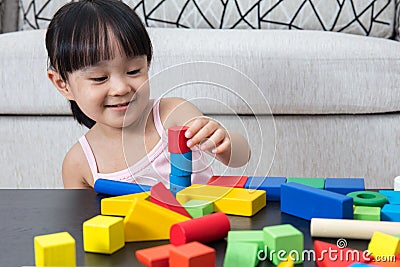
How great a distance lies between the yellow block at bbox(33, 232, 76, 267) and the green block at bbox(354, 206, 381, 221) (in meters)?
0.31

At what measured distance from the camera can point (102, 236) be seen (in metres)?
0.67

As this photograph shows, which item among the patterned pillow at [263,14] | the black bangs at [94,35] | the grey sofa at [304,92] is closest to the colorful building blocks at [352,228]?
the black bangs at [94,35]

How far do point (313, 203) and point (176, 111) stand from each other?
0.29 m

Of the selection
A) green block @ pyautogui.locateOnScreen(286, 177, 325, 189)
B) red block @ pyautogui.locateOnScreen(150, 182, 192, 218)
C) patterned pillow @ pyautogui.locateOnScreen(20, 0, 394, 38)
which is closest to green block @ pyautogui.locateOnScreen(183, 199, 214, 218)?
red block @ pyautogui.locateOnScreen(150, 182, 192, 218)

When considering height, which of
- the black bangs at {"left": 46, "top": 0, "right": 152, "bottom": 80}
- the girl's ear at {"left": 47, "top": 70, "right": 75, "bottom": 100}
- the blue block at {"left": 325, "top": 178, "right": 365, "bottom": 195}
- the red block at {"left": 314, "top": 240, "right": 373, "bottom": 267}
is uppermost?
the black bangs at {"left": 46, "top": 0, "right": 152, "bottom": 80}

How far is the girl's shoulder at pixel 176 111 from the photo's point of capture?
91cm

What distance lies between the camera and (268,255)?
0.64m

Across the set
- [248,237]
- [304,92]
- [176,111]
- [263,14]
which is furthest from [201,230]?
[263,14]

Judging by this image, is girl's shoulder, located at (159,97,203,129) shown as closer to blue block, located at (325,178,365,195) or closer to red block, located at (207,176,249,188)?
red block, located at (207,176,249,188)

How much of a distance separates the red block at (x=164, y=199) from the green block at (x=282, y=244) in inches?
5.4

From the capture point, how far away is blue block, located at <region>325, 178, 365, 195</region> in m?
0.82

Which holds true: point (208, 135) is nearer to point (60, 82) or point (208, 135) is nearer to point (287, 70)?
point (60, 82)

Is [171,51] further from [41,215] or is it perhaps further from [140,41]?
[41,215]

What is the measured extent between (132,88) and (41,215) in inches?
10.8
